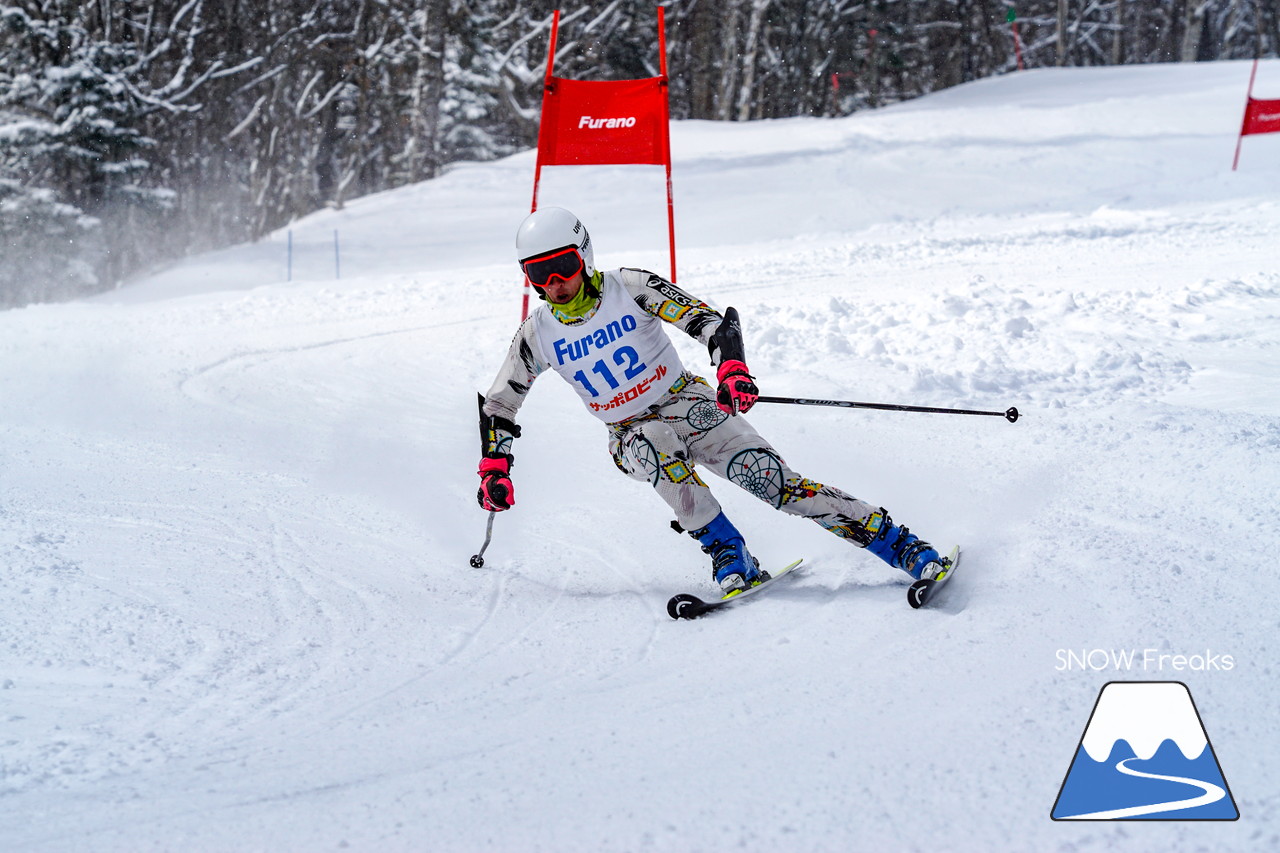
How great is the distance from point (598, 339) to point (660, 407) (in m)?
0.40

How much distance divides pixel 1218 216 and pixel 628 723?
40.7 feet

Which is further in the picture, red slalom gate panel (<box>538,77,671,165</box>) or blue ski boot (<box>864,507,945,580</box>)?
red slalom gate panel (<box>538,77,671,165</box>)

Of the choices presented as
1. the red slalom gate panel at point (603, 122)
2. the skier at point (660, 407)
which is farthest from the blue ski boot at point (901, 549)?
the red slalom gate panel at point (603, 122)

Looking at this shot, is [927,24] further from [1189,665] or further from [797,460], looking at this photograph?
[1189,665]

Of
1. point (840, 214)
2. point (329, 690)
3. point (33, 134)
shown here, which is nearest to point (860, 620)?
point (329, 690)

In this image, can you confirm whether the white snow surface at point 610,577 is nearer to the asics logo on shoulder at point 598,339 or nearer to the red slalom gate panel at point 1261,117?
the asics logo on shoulder at point 598,339

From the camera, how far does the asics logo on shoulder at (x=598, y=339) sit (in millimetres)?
4191

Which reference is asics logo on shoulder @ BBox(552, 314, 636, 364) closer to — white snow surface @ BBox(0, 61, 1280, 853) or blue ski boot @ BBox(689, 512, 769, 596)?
blue ski boot @ BBox(689, 512, 769, 596)

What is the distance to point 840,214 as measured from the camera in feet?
53.7

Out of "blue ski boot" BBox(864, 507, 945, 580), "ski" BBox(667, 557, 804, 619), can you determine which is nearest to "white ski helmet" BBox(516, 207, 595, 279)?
"ski" BBox(667, 557, 804, 619)

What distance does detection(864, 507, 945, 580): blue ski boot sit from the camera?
13.1ft

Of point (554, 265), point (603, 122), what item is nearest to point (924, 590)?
point (554, 265)

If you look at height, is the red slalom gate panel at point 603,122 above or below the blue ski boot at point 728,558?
above

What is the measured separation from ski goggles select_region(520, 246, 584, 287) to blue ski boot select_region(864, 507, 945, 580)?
5.19ft
